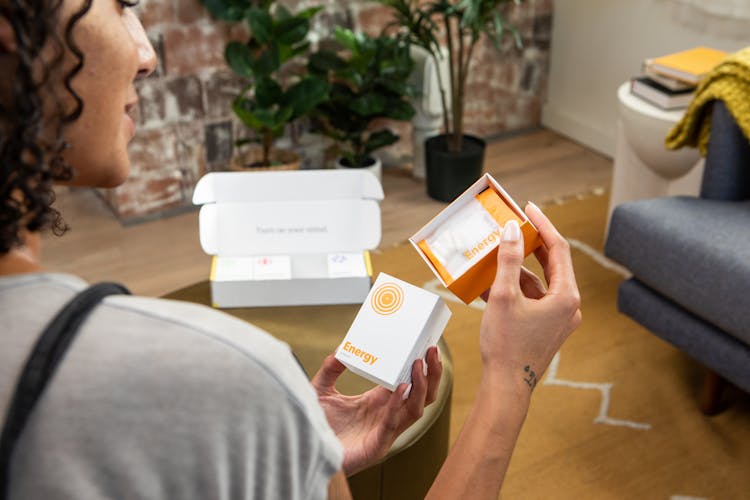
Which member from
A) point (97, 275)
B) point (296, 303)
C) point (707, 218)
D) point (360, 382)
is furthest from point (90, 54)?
point (97, 275)

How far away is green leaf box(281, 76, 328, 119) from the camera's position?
290cm

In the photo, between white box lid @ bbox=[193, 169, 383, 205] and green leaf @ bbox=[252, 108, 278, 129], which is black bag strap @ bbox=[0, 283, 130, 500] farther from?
green leaf @ bbox=[252, 108, 278, 129]

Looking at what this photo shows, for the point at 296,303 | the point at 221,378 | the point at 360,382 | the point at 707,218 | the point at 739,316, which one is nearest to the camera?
the point at 221,378

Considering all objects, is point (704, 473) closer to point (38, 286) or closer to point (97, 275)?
point (38, 286)

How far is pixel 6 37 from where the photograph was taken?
1.78 feet

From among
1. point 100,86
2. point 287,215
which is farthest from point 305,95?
point 100,86

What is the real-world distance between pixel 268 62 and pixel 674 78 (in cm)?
129

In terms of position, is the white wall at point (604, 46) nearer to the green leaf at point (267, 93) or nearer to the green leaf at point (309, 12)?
the green leaf at point (309, 12)

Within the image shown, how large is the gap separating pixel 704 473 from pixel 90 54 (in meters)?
1.72

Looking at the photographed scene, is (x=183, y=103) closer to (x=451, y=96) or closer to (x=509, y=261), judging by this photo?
(x=451, y=96)

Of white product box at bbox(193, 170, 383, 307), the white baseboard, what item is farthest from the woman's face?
the white baseboard

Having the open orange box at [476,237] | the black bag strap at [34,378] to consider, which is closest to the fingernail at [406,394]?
the open orange box at [476,237]

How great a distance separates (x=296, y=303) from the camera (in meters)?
1.67

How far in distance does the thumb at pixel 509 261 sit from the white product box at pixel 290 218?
700 mm
